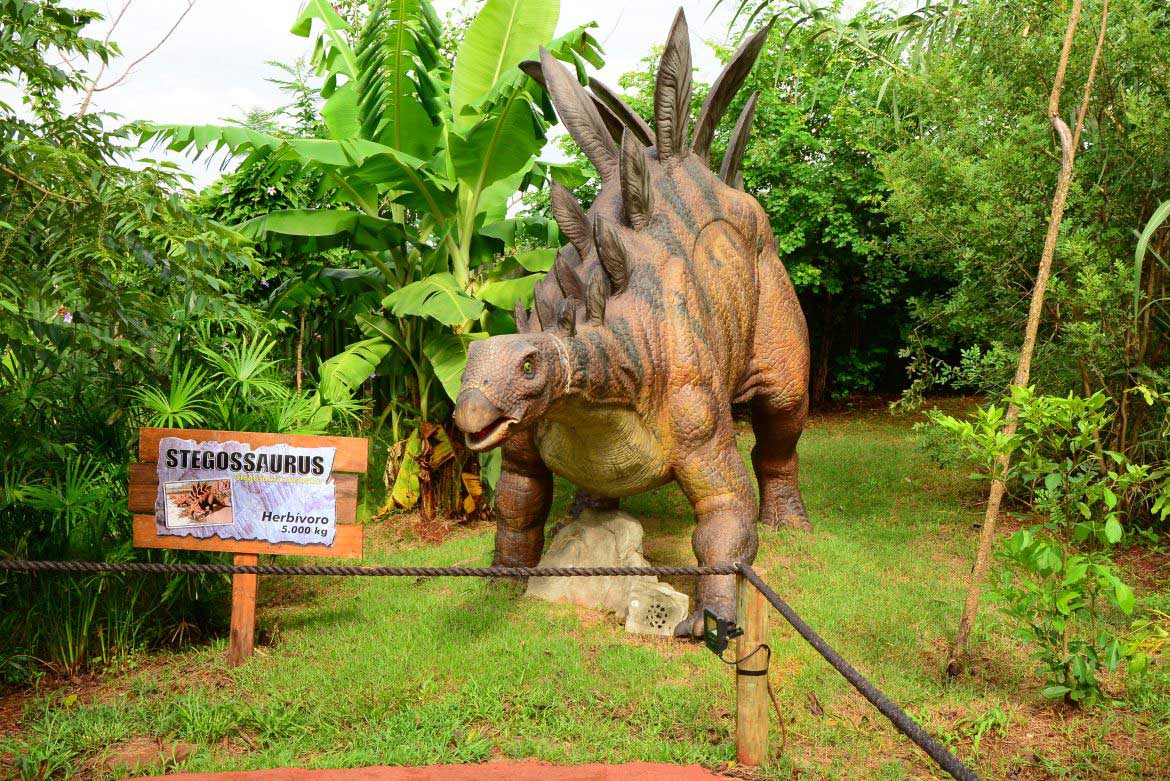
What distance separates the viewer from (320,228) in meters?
6.45

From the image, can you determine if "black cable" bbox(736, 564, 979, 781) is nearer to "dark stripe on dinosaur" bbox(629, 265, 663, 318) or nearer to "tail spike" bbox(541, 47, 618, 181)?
"dark stripe on dinosaur" bbox(629, 265, 663, 318)

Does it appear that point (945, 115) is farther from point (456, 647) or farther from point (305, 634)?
point (305, 634)

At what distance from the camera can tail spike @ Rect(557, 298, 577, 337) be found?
368 centimetres

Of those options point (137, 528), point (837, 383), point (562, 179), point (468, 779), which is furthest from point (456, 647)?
point (837, 383)

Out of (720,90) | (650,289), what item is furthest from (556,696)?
(720,90)

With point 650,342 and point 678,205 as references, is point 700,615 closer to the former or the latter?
point 650,342

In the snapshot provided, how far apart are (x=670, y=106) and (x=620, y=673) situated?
293 cm

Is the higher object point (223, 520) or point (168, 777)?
point (223, 520)

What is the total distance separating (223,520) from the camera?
4.23 meters

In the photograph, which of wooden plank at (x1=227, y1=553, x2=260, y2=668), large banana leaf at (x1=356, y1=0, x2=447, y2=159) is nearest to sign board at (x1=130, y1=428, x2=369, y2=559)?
wooden plank at (x1=227, y1=553, x2=260, y2=668)

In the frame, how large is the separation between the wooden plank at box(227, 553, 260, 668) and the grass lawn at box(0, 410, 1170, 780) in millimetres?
71

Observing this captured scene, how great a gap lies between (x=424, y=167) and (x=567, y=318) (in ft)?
10.0

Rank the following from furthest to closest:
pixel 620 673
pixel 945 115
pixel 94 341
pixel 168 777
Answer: pixel 945 115
pixel 620 673
pixel 94 341
pixel 168 777

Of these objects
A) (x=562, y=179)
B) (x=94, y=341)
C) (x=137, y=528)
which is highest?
(x=562, y=179)
